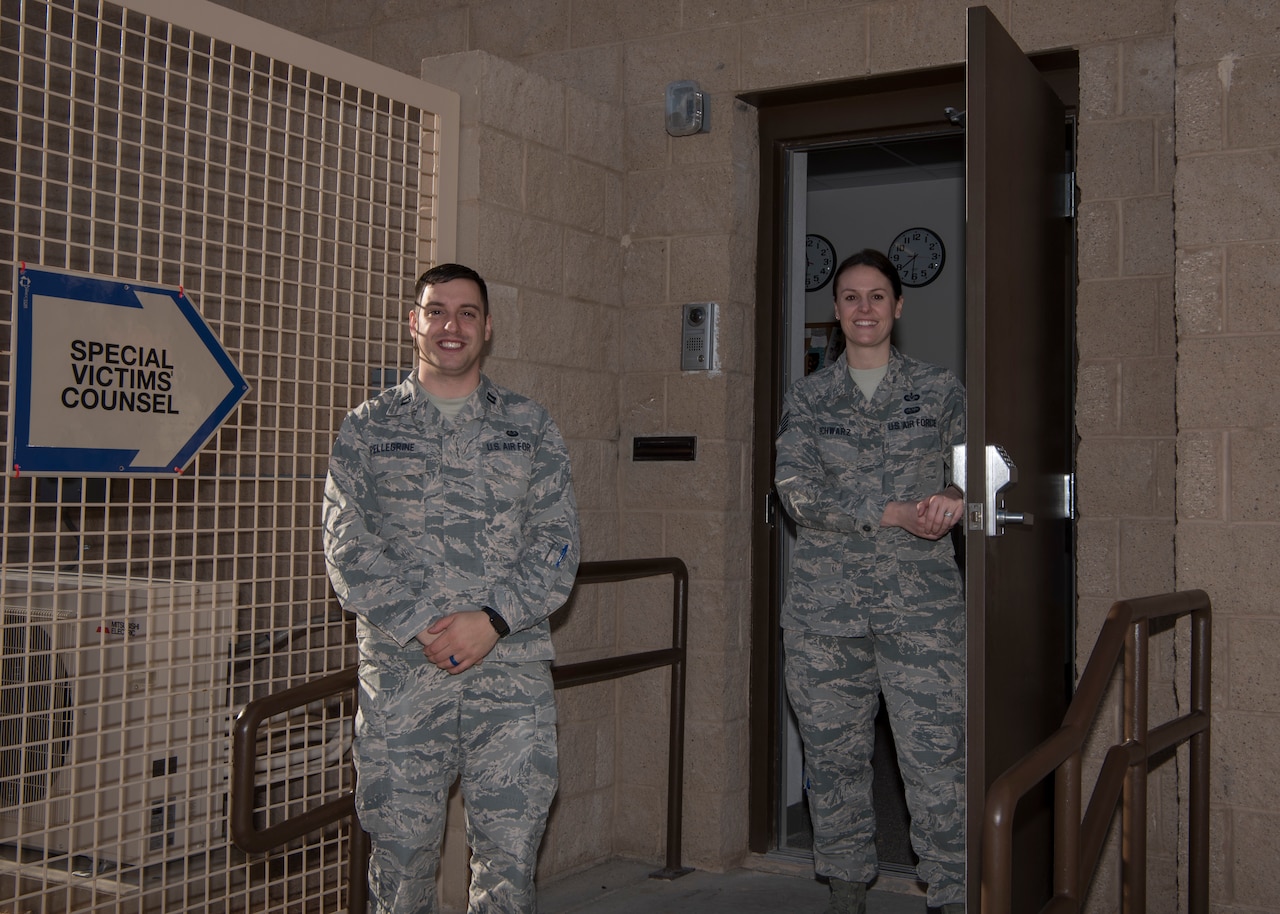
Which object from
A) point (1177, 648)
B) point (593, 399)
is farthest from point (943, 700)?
point (593, 399)

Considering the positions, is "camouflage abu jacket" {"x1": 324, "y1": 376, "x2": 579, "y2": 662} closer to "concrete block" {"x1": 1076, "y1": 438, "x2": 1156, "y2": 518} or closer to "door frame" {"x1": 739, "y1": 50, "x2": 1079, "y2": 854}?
"door frame" {"x1": 739, "y1": 50, "x2": 1079, "y2": 854}

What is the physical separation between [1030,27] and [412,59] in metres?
2.25

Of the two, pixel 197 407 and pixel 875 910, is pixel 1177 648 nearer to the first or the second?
pixel 875 910

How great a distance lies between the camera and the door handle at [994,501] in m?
2.47

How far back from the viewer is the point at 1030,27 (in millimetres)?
3447

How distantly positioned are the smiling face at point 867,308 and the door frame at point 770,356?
36.3 inches

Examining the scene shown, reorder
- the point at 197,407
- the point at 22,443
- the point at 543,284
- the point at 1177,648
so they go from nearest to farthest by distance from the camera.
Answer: the point at 22,443, the point at 197,407, the point at 1177,648, the point at 543,284

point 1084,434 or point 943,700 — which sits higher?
point 1084,434

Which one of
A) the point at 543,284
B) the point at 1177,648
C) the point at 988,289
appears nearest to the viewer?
the point at 988,289

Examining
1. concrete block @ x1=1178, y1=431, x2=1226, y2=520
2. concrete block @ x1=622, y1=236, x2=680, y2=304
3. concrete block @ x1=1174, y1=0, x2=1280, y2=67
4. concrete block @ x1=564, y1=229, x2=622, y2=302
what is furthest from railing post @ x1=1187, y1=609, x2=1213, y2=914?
concrete block @ x1=564, y1=229, x2=622, y2=302

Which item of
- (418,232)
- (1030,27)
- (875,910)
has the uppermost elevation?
(1030,27)

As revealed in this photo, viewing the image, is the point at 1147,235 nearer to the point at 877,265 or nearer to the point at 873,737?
the point at 877,265

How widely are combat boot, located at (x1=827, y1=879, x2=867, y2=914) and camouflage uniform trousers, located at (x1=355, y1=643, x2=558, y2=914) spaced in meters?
0.94

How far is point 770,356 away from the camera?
406 centimetres
